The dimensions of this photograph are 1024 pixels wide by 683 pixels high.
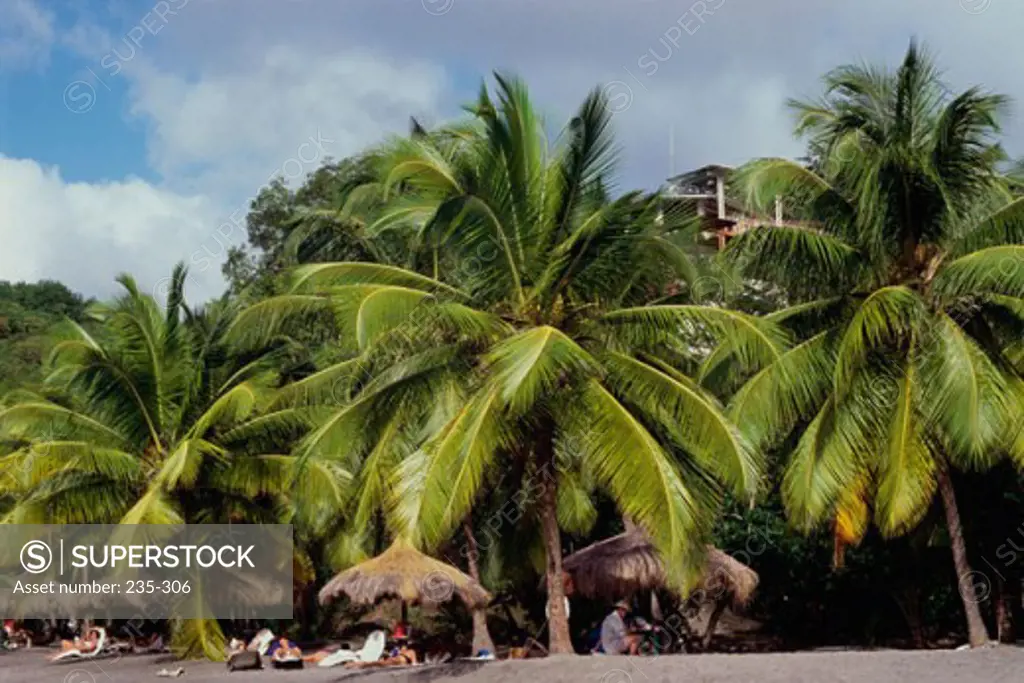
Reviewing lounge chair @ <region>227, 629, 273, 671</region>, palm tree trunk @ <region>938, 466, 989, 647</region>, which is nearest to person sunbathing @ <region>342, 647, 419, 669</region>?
lounge chair @ <region>227, 629, 273, 671</region>

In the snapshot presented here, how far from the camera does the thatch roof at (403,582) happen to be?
17453 mm

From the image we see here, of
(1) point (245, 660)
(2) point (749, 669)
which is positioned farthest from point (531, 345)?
(1) point (245, 660)

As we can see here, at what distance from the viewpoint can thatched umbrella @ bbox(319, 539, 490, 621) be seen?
17.5 m

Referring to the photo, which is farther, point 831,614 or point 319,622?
point 319,622

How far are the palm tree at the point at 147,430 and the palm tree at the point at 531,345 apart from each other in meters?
4.91

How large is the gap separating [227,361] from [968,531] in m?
12.6

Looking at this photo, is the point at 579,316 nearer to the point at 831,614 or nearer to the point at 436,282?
the point at 436,282

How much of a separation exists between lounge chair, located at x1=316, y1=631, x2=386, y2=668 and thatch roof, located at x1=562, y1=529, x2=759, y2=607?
307cm

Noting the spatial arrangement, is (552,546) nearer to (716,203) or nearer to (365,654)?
(365,654)

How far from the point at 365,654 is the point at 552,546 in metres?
4.88

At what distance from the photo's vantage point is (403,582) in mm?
17391

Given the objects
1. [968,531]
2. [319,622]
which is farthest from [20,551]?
[968,531]

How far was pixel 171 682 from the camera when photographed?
1780 cm

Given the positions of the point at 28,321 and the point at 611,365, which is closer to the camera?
the point at 611,365
